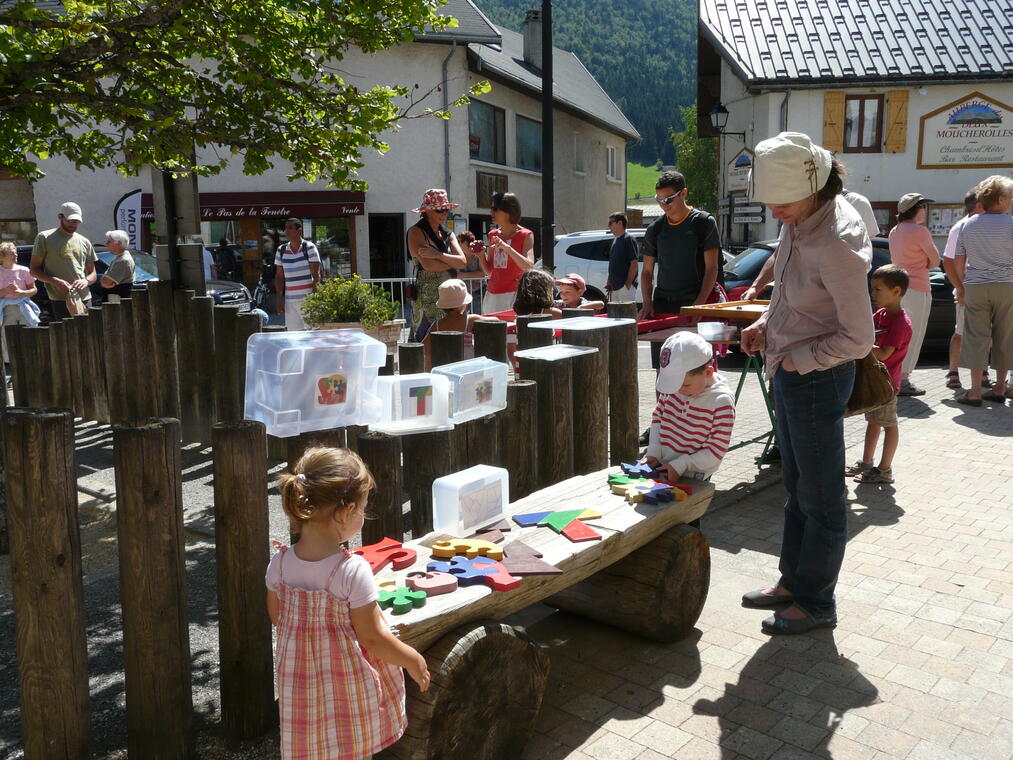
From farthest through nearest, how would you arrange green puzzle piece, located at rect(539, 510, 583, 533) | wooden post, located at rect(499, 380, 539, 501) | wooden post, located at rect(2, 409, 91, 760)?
wooden post, located at rect(499, 380, 539, 501), green puzzle piece, located at rect(539, 510, 583, 533), wooden post, located at rect(2, 409, 91, 760)

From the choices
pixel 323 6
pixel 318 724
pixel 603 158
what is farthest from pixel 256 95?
pixel 603 158

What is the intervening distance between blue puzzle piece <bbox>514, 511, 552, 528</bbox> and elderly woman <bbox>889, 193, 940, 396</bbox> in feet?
19.8

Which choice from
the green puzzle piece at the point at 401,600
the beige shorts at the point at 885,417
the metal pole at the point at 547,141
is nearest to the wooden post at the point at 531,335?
the beige shorts at the point at 885,417

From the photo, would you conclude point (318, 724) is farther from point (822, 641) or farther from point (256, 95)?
point (256, 95)

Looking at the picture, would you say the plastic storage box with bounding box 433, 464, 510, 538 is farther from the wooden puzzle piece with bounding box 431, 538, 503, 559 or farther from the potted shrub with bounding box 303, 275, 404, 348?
the potted shrub with bounding box 303, 275, 404, 348

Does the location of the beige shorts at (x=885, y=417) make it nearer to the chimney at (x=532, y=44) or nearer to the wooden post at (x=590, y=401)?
the wooden post at (x=590, y=401)

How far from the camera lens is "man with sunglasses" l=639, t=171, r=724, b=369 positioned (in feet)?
21.3

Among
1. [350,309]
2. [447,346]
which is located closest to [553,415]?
[447,346]

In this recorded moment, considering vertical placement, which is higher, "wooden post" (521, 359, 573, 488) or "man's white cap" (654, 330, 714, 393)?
"man's white cap" (654, 330, 714, 393)

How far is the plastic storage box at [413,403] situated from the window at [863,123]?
23.7m

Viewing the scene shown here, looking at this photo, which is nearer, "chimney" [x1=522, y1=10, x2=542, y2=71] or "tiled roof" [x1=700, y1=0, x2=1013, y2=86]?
"tiled roof" [x1=700, y1=0, x2=1013, y2=86]

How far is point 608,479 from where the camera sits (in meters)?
3.97

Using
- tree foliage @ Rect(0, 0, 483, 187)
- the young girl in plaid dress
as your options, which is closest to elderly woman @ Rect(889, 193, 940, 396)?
tree foliage @ Rect(0, 0, 483, 187)

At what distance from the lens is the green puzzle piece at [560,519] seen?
3393 millimetres
